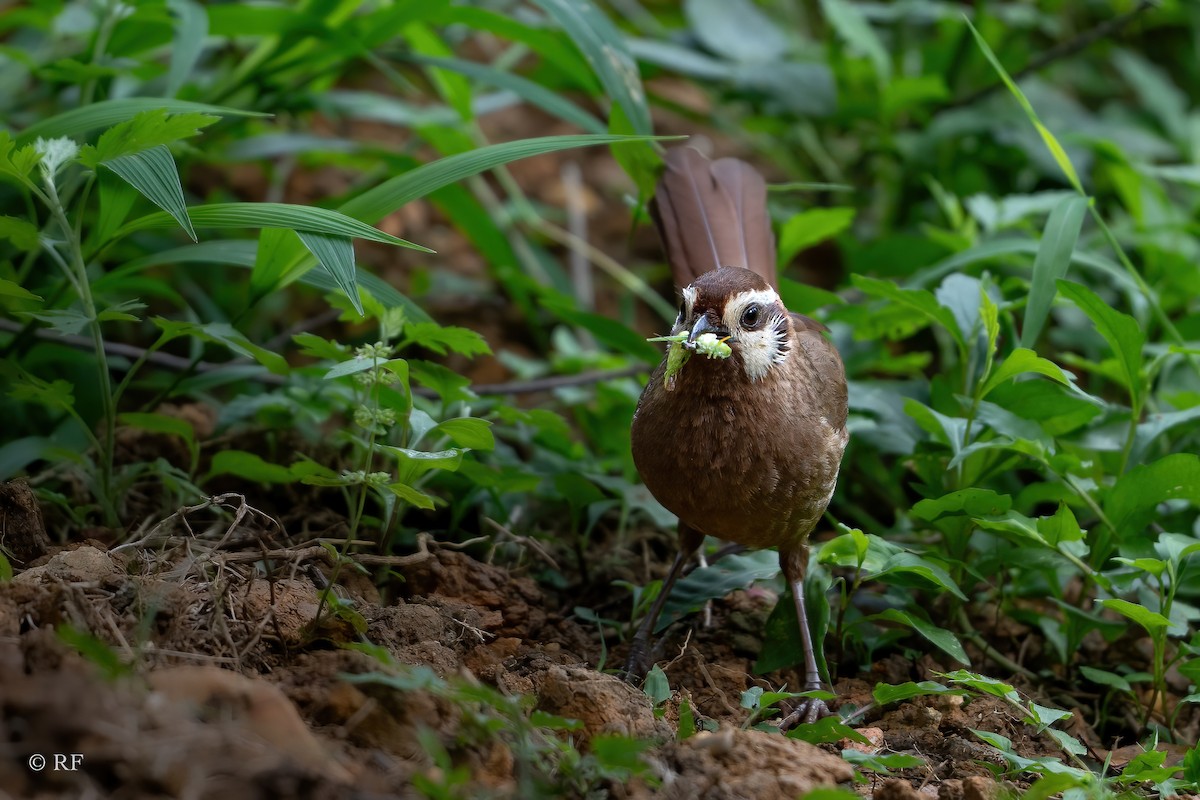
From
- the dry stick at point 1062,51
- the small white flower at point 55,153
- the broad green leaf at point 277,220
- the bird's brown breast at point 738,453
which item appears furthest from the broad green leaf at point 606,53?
the dry stick at point 1062,51

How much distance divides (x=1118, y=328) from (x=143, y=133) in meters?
2.52

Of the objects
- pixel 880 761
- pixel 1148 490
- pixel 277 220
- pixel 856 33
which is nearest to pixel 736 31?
pixel 856 33

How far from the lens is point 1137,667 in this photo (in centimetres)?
327

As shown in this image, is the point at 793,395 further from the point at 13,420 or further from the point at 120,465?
the point at 13,420

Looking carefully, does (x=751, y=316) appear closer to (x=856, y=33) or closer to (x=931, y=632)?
(x=931, y=632)

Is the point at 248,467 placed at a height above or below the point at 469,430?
below

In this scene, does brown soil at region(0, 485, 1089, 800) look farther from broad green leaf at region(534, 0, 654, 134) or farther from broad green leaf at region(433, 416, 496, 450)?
broad green leaf at region(534, 0, 654, 134)

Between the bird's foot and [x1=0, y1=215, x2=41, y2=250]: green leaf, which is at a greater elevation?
[x1=0, y1=215, x2=41, y2=250]: green leaf

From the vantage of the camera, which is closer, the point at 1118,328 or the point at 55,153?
the point at 55,153

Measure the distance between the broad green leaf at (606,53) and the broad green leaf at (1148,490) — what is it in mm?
1742

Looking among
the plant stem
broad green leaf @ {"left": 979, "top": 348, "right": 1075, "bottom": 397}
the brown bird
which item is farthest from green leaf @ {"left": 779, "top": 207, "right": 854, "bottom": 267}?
the plant stem

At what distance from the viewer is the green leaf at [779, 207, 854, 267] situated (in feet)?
12.4

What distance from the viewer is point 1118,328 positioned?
3.04m

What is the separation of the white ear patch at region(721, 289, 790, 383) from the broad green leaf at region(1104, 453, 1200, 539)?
0.95 metres
